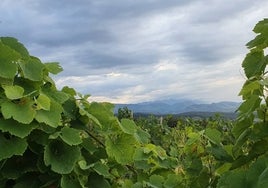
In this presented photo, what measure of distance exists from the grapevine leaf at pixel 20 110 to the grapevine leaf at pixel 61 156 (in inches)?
7.5

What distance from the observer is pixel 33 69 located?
2.38 meters

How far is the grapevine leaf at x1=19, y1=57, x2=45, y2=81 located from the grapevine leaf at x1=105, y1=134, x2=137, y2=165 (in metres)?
0.49

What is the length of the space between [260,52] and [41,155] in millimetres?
1226

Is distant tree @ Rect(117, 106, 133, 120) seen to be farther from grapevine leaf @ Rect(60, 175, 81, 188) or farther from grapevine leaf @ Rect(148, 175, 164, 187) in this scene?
grapevine leaf @ Rect(60, 175, 81, 188)

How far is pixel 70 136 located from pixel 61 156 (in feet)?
0.34

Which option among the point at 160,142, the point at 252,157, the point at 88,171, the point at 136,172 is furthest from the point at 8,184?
the point at 160,142

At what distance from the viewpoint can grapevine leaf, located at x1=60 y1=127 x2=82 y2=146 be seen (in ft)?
7.56

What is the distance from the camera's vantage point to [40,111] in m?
2.28

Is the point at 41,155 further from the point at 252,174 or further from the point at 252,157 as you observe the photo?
the point at 252,174

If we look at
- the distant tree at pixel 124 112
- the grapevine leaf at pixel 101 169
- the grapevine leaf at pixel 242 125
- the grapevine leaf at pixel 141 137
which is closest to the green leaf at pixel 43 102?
the grapevine leaf at pixel 101 169

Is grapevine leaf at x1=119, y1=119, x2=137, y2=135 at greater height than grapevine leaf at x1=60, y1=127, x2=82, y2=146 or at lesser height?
greater

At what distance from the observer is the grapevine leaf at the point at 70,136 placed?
2305mm

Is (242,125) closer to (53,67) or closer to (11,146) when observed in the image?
(11,146)

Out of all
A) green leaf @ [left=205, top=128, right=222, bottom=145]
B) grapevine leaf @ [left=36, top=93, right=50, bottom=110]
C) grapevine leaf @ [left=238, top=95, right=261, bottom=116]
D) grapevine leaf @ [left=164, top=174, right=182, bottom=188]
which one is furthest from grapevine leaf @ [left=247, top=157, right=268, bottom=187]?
grapevine leaf @ [left=36, top=93, right=50, bottom=110]
